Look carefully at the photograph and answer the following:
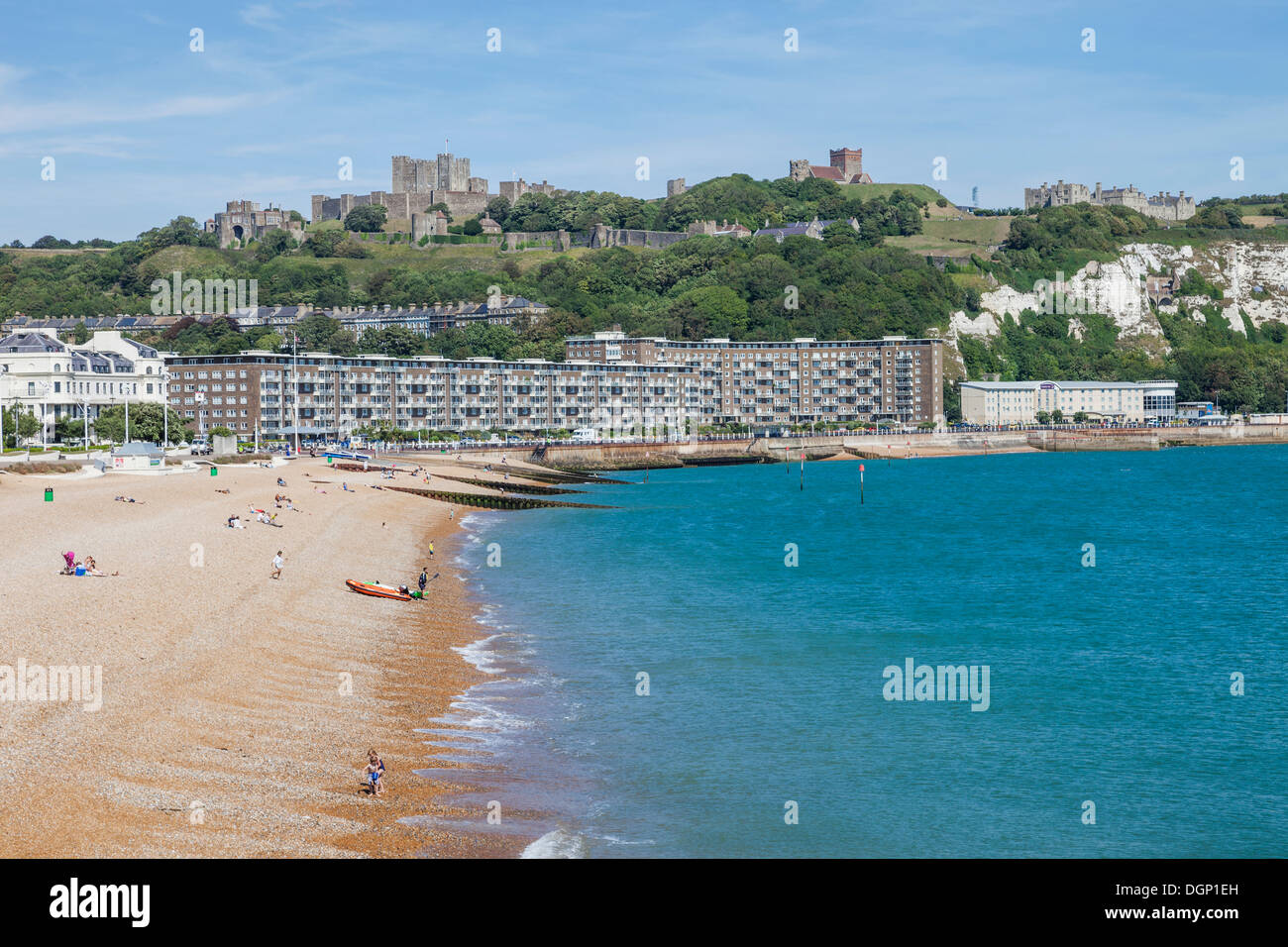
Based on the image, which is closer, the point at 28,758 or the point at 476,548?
the point at 28,758

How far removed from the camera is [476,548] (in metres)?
61.0

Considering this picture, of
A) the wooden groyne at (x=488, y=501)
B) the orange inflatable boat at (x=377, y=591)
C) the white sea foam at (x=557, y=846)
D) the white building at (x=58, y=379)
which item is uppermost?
the white building at (x=58, y=379)

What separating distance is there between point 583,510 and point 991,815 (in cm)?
6566

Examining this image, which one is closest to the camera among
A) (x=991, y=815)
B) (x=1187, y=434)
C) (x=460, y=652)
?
(x=991, y=815)

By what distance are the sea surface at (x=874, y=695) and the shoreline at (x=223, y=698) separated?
5.19 ft

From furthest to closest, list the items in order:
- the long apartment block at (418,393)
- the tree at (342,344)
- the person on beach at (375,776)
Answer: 1. the tree at (342,344)
2. the long apartment block at (418,393)
3. the person on beach at (375,776)

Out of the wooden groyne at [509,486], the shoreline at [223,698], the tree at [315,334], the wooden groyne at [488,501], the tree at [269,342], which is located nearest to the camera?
the shoreline at [223,698]

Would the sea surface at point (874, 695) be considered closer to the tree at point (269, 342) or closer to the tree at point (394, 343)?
the tree at point (394, 343)

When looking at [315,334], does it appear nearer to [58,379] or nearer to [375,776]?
[58,379]

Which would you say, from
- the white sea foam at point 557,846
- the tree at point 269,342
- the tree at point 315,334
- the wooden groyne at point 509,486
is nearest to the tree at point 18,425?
the wooden groyne at point 509,486

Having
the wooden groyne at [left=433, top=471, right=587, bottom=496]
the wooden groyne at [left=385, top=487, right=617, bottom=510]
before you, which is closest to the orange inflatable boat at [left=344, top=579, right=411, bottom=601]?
the wooden groyne at [left=385, top=487, right=617, bottom=510]

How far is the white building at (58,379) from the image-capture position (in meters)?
98.8
